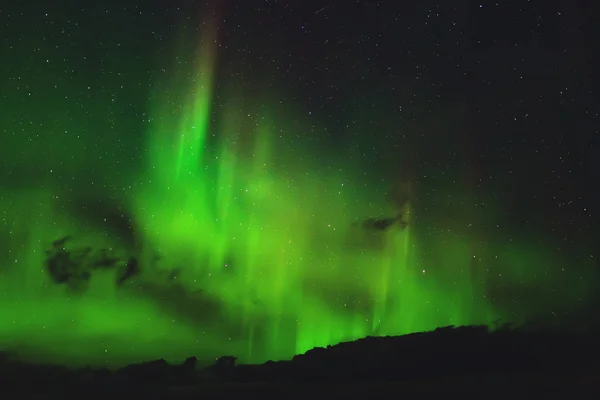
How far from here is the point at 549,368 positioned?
7.23m

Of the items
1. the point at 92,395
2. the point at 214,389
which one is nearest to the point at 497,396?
the point at 214,389

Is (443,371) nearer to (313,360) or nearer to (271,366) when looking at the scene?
(313,360)

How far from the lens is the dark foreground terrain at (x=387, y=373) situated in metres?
6.27

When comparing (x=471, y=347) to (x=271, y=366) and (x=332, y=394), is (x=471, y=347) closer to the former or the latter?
(x=332, y=394)

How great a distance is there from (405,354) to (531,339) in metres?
1.65

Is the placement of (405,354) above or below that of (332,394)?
above

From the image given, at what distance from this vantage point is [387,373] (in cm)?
785

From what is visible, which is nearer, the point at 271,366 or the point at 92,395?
the point at 92,395

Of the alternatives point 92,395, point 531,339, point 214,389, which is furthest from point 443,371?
point 92,395

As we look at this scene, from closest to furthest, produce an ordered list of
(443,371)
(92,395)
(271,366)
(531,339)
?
(92,395) → (271,366) → (531,339) → (443,371)

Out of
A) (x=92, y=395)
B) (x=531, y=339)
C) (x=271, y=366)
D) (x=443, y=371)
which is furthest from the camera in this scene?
(x=443, y=371)

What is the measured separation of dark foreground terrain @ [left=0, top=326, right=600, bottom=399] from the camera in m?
6.27

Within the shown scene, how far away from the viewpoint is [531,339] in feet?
23.6

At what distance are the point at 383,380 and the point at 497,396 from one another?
5.68 feet
